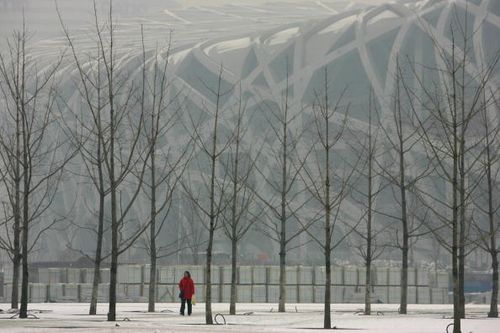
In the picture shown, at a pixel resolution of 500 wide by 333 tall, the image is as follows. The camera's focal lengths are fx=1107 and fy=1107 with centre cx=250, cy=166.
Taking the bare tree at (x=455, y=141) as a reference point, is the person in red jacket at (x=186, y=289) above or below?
below

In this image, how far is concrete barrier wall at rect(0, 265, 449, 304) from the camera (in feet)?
160

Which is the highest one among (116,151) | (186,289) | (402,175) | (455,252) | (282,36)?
(282,36)

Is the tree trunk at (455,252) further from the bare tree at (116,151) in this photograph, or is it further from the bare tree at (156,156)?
the bare tree at (116,151)

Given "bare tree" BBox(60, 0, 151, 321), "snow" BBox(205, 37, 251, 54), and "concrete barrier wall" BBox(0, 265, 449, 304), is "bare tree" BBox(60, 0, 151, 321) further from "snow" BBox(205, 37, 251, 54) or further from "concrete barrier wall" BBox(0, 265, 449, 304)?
"snow" BBox(205, 37, 251, 54)

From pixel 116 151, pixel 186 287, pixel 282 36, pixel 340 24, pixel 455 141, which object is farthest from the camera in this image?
pixel 282 36

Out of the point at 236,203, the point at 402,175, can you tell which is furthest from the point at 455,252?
the point at 236,203

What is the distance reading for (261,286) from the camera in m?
49.2

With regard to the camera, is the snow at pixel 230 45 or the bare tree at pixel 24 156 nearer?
the bare tree at pixel 24 156

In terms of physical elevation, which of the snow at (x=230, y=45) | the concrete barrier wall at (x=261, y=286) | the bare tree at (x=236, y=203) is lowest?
the concrete barrier wall at (x=261, y=286)

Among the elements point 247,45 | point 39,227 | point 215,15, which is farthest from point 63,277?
point 215,15

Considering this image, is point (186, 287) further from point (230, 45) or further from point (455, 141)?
point (230, 45)

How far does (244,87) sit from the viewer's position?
9225cm

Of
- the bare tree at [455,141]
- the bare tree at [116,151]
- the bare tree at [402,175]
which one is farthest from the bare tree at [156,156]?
the bare tree at [455,141]

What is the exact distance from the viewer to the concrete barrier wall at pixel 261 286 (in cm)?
4884
